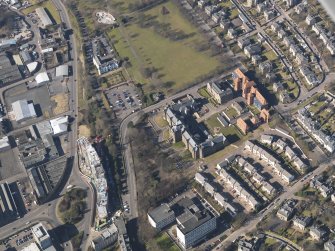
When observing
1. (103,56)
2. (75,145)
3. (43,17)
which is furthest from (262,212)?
(43,17)

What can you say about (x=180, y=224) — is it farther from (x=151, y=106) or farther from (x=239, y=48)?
(x=239, y=48)

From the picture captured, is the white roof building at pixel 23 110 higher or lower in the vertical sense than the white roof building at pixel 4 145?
higher

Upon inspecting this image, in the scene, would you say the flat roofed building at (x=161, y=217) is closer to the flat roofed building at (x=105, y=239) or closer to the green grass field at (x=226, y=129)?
the flat roofed building at (x=105, y=239)

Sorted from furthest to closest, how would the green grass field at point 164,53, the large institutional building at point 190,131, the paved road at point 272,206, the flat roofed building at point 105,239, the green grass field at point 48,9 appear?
1. the green grass field at point 48,9
2. the green grass field at point 164,53
3. the large institutional building at point 190,131
4. the paved road at point 272,206
5. the flat roofed building at point 105,239

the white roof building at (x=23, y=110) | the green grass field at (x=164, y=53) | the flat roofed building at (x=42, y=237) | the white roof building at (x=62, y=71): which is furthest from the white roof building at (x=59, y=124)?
the flat roofed building at (x=42, y=237)

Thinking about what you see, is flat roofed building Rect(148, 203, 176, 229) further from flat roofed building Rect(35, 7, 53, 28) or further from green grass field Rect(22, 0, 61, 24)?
green grass field Rect(22, 0, 61, 24)

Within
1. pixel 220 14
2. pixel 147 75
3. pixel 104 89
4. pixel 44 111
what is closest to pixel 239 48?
pixel 220 14

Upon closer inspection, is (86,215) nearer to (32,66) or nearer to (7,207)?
(7,207)
